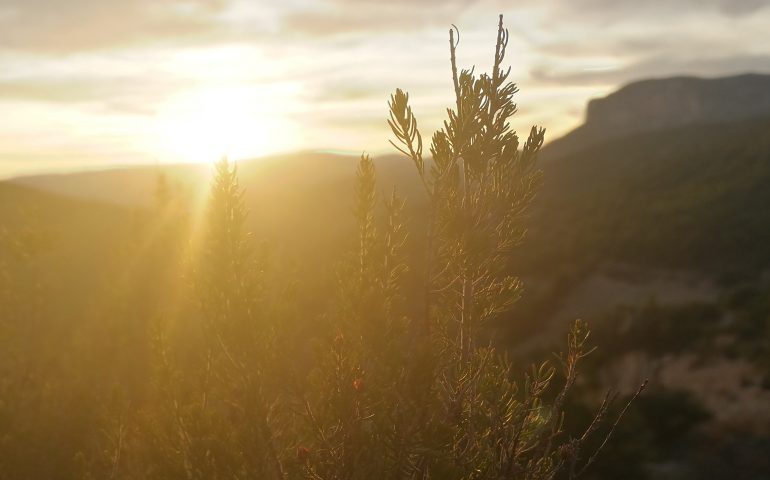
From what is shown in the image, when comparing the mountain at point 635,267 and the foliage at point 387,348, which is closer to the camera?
the foliage at point 387,348

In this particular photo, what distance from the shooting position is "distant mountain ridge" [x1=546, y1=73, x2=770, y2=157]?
11575 cm

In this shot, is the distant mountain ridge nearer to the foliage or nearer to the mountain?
the mountain

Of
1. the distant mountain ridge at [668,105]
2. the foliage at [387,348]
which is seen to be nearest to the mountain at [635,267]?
the foliage at [387,348]

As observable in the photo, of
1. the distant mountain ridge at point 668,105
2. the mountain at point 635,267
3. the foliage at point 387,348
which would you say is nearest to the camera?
the foliage at point 387,348

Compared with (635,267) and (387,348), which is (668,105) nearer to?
(635,267)

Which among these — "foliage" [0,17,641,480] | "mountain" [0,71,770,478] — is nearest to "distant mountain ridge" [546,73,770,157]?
"mountain" [0,71,770,478]

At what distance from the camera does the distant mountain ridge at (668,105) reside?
116m

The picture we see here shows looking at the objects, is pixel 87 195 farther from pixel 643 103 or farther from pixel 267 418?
pixel 267 418

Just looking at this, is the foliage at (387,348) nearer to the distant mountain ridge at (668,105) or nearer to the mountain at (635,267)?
the mountain at (635,267)

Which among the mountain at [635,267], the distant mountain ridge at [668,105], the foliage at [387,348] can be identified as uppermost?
the distant mountain ridge at [668,105]

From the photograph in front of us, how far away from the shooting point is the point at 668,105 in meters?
120

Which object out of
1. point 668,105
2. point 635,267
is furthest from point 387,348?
point 668,105

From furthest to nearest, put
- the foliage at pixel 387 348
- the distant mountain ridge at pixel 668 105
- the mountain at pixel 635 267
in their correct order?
the distant mountain ridge at pixel 668 105 → the mountain at pixel 635 267 → the foliage at pixel 387 348

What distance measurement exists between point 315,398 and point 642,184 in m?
60.8
